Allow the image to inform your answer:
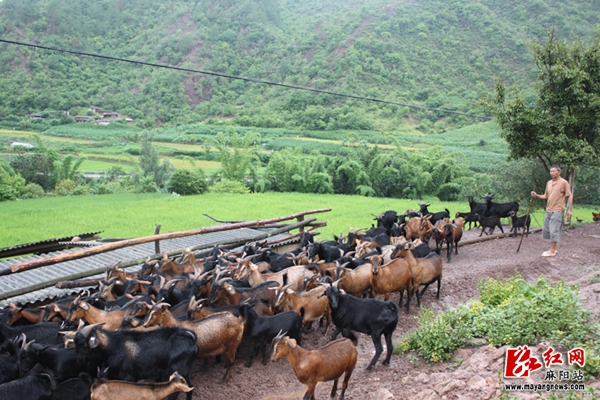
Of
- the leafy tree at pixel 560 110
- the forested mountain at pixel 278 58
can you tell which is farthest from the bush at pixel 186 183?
the forested mountain at pixel 278 58

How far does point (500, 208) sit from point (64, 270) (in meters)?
11.0

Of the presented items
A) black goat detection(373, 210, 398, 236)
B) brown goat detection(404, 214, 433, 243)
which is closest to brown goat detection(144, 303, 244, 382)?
brown goat detection(404, 214, 433, 243)

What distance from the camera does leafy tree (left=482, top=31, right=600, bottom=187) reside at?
42.9ft

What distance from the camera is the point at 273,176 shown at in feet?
92.0

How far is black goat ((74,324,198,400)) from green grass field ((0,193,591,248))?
10.6 m

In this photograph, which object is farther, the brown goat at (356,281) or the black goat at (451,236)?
the black goat at (451,236)

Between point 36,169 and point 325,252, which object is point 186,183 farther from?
point 325,252

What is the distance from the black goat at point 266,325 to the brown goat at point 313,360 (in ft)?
3.01

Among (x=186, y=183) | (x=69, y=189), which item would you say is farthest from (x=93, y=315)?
(x=69, y=189)

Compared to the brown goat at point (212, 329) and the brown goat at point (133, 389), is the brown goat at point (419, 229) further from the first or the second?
the brown goat at point (133, 389)

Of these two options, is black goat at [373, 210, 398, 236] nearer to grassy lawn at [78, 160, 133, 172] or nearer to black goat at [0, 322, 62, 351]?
black goat at [0, 322, 62, 351]

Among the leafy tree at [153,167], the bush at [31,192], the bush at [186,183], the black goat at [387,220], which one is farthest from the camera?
the leafy tree at [153,167]

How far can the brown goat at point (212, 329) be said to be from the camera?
5.94m

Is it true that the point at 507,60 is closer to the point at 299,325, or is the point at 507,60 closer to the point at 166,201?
the point at 166,201
